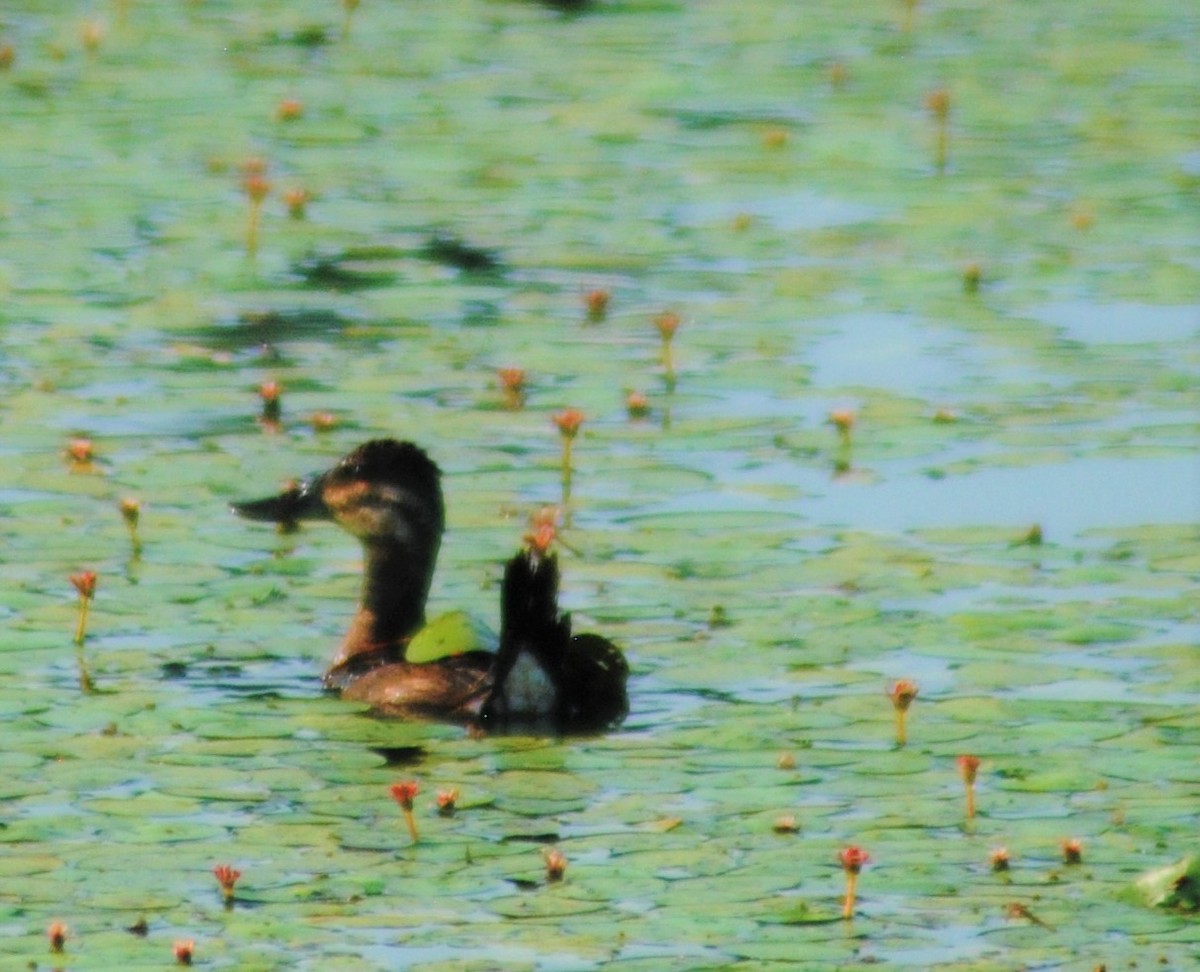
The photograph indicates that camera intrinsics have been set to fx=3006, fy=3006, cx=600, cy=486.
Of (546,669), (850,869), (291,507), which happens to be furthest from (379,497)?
(850,869)

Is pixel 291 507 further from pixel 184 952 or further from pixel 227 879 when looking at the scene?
pixel 184 952

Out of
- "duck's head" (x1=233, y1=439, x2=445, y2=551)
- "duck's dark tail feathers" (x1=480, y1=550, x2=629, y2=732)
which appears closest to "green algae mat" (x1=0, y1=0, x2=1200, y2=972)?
"duck's dark tail feathers" (x1=480, y1=550, x2=629, y2=732)

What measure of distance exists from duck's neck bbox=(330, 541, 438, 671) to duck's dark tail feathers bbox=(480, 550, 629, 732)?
2.17ft

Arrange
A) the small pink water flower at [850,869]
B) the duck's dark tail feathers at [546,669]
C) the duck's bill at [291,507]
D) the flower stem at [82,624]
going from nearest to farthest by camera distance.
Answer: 1. the small pink water flower at [850,869]
2. the duck's dark tail feathers at [546,669]
3. the flower stem at [82,624]
4. the duck's bill at [291,507]

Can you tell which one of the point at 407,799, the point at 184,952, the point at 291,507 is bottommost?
the point at 184,952

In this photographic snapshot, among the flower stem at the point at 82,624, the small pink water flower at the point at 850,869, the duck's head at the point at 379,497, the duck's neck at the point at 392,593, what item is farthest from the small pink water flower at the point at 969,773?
the flower stem at the point at 82,624

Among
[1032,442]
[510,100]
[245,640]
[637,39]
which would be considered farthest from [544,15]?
[245,640]

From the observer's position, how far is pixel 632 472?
884cm

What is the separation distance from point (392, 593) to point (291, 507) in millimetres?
546

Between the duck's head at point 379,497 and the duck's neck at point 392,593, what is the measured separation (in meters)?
0.03

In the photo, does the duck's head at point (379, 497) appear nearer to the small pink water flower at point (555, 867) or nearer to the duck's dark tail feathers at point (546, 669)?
the duck's dark tail feathers at point (546, 669)

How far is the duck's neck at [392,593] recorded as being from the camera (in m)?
7.42

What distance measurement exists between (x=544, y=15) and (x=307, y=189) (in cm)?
464

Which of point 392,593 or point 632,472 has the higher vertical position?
point 632,472
